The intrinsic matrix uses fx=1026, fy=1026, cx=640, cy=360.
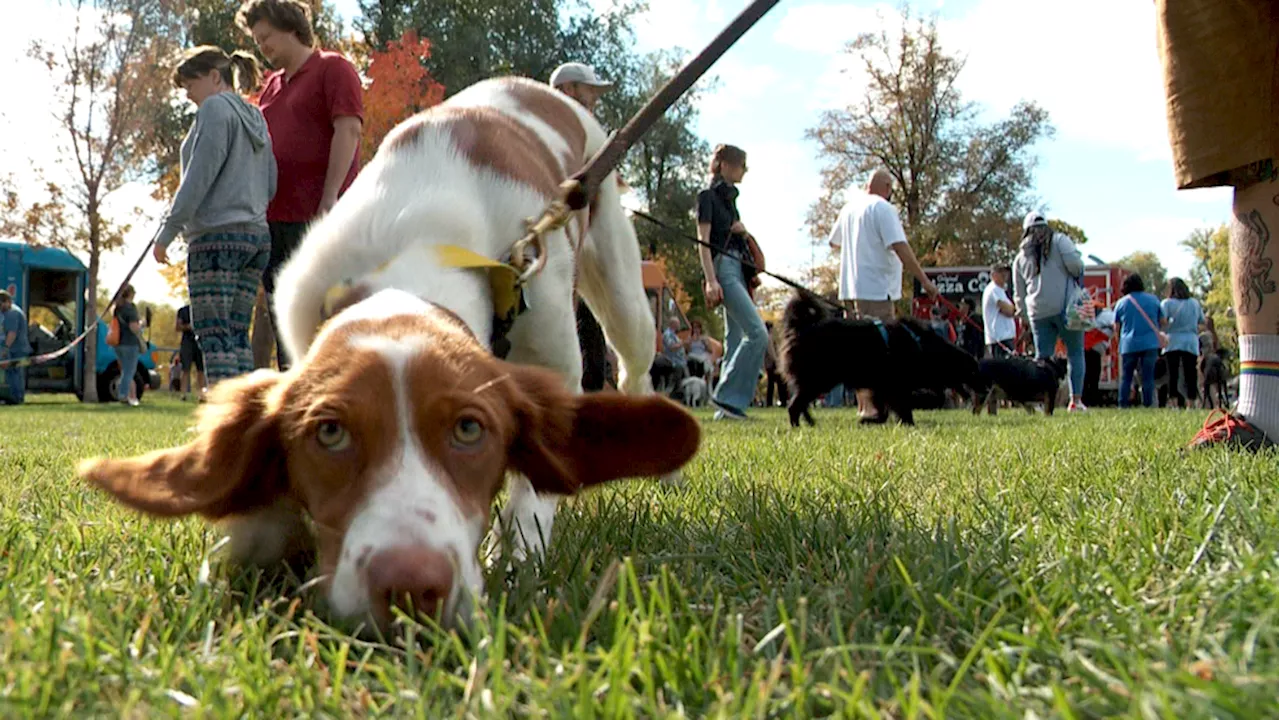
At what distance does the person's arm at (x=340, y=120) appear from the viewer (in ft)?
16.8

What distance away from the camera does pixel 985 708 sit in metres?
1.07

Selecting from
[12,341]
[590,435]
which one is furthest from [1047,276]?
[12,341]

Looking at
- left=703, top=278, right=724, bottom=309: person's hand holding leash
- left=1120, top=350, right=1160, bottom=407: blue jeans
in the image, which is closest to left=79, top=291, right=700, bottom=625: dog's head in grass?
left=703, top=278, right=724, bottom=309: person's hand holding leash

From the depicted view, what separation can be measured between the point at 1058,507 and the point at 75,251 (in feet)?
73.0

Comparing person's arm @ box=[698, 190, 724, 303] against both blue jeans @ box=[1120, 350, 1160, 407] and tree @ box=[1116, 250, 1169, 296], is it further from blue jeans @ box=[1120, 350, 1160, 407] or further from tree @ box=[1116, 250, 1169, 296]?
tree @ box=[1116, 250, 1169, 296]

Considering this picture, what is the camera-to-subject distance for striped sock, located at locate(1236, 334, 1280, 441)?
11.8 feet

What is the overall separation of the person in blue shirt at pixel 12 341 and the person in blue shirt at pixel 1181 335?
17.5 meters

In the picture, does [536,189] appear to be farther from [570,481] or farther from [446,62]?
[446,62]

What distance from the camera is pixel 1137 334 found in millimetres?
14031

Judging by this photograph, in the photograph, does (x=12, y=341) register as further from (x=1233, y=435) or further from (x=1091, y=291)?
(x=1091, y=291)

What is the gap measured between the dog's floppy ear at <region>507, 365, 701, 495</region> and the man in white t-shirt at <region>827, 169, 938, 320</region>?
6.84 m

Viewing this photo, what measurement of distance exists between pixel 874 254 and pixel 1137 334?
7.04 m

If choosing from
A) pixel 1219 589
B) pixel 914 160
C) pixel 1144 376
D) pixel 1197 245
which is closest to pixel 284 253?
pixel 1219 589

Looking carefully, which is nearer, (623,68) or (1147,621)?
(1147,621)
